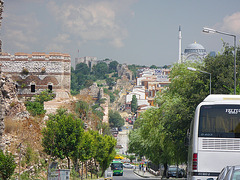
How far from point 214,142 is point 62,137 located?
18359mm

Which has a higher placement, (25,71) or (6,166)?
(25,71)

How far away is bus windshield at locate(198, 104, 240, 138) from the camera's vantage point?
15641mm

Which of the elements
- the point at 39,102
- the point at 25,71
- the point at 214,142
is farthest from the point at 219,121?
the point at 25,71

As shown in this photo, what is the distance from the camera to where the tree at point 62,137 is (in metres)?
32.0

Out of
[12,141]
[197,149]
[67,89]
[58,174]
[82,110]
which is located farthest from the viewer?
[67,89]

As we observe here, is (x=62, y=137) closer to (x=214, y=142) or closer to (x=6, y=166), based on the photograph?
(x=6, y=166)

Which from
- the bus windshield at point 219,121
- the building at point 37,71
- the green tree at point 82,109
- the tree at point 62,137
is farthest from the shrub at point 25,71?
the bus windshield at point 219,121

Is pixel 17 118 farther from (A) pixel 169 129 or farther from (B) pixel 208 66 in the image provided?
(B) pixel 208 66

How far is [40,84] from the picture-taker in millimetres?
78938

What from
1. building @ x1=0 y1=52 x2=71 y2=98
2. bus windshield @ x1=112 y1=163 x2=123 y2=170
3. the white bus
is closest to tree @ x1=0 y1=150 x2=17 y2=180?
the white bus

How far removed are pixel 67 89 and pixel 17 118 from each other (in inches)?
1316

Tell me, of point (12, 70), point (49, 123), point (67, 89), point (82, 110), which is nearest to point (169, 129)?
point (49, 123)

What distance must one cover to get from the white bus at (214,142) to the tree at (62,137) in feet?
55.8

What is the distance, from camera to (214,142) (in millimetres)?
15570
